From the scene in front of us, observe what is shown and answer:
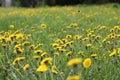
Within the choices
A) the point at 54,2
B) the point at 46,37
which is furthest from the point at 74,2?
the point at 46,37

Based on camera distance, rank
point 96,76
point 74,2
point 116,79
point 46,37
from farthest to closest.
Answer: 1. point 74,2
2. point 46,37
3. point 96,76
4. point 116,79

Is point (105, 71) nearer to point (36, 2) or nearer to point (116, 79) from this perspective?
point (116, 79)

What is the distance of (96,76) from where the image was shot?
8.13 feet

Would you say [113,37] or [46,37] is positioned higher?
[113,37]

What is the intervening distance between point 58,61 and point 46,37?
5.95ft

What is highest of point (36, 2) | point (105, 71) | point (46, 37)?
point (105, 71)

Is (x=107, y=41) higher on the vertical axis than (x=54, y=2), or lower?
higher

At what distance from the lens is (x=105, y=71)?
100 inches

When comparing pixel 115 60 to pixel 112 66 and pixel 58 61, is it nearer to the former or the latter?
pixel 112 66

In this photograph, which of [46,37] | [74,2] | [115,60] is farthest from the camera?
[74,2]

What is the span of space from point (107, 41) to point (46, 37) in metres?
1.48

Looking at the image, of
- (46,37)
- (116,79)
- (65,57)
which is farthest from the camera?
(46,37)

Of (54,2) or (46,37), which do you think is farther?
(54,2)

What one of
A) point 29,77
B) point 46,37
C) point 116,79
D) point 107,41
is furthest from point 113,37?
point 46,37
